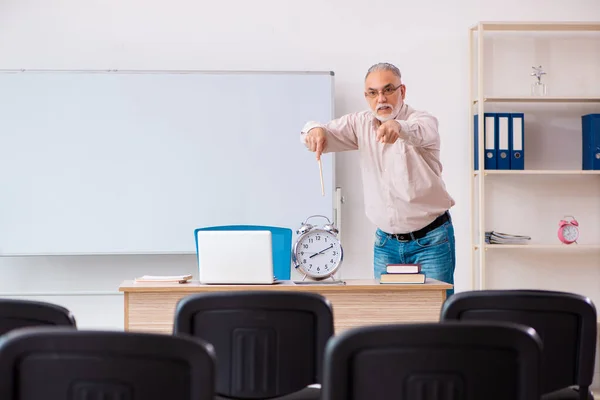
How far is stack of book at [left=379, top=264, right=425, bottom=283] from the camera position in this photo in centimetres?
331

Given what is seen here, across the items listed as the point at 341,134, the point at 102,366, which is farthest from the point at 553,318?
the point at 341,134

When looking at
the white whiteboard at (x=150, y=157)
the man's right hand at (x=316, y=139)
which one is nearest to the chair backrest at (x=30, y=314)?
the man's right hand at (x=316, y=139)

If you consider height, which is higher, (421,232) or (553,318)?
(421,232)

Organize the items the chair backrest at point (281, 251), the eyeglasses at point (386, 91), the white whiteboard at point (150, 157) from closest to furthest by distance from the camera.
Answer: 1. the chair backrest at point (281, 251)
2. the eyeglasses at point (386, 91)
3. the white whiteboard at point (150, 157)

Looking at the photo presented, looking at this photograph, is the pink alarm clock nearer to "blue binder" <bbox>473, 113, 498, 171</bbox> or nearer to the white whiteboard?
"blue binder" <bbox>473, 113, 498, 171</bbox>

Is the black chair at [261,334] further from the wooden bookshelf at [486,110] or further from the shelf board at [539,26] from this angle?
the shelf board at [539,26]

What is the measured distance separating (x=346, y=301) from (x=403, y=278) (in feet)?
0.83

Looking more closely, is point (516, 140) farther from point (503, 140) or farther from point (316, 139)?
point (316, 139)

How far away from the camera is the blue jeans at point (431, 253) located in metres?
3.65

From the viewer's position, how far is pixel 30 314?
1.92 meters

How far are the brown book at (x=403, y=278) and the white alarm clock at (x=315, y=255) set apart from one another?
198 mm

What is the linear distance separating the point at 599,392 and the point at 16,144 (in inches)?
154

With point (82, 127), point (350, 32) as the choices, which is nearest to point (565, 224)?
point (350, 32)

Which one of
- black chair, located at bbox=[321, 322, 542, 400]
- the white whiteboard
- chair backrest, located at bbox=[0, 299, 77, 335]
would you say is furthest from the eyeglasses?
black chair, located at bbox=[321, 322, 542, 400]
